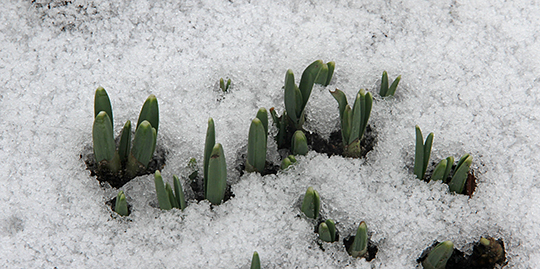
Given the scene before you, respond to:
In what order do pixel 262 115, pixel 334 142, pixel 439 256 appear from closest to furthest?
pixel 439 256
pixel 262 115
pixel 334 142

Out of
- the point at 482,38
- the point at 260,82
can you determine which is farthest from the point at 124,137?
the point at 482,38

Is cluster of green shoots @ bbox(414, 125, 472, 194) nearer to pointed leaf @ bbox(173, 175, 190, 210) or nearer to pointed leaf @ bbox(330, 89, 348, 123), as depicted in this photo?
pointed leaf @ bbox(330, 89, 348, 123)

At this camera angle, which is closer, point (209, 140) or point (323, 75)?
point (209, 140)

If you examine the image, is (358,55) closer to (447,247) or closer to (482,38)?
(482,38)

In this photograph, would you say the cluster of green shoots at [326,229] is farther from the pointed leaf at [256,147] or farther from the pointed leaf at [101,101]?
the pointed leaf at [101,101]

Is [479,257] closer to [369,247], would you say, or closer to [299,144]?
[369,247]

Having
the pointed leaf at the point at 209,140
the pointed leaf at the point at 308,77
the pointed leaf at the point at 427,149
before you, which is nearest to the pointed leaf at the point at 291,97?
the pointed leaf at the point at 308,77

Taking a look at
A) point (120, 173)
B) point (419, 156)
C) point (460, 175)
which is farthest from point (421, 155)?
point (120, 173)
